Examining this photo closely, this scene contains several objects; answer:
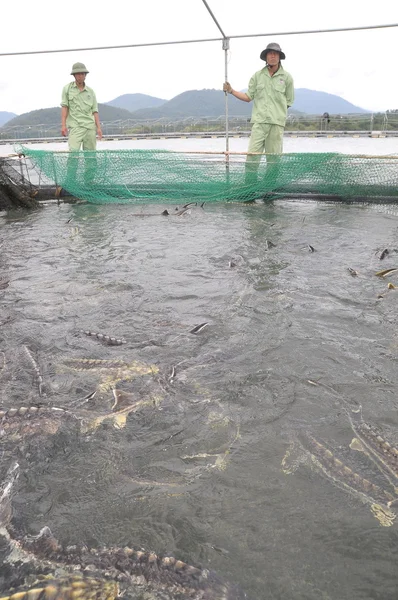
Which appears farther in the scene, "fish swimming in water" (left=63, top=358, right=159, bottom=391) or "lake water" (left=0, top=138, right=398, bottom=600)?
"fish swimming in water" (left=63, top=358, right=159, bottom=391)

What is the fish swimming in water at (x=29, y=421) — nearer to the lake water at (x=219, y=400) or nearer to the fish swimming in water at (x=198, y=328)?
the lake water at (x=219, y=400)

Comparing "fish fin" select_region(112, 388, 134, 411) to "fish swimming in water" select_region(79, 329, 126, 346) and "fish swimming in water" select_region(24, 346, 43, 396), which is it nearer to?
"fish swimming in water" select_region(24, 346, 43, 396)

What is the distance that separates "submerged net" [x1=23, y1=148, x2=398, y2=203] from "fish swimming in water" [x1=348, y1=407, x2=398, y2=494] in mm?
6475

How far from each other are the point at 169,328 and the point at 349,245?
11.2 ft

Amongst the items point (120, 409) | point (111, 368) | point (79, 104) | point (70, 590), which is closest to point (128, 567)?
point (70, 590)

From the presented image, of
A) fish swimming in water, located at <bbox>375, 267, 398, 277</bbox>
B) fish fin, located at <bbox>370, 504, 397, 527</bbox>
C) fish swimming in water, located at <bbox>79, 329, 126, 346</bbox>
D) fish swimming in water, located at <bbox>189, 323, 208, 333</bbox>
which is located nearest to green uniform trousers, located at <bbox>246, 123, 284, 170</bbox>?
fish swimming in water, located at <bbox>375, 267, 398, 277</bbox>

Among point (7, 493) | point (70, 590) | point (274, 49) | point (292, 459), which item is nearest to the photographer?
point (70, 590)

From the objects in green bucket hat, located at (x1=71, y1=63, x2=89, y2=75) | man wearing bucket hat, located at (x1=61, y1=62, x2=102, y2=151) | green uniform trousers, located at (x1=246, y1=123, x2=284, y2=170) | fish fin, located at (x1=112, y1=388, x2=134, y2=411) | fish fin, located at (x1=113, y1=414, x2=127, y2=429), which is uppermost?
green bucket hat, located at (x1=71, y1=63, x2=89, y2=75)

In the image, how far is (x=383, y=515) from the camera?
2.13 m

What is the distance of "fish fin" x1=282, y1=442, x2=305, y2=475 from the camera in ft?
7.97

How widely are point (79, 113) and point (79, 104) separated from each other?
172 millimetres

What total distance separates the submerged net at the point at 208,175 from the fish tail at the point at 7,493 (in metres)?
7.15

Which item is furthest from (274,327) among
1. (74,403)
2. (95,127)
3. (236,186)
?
(95,127)

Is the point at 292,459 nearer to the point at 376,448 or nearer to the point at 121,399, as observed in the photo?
the point at 376,448
